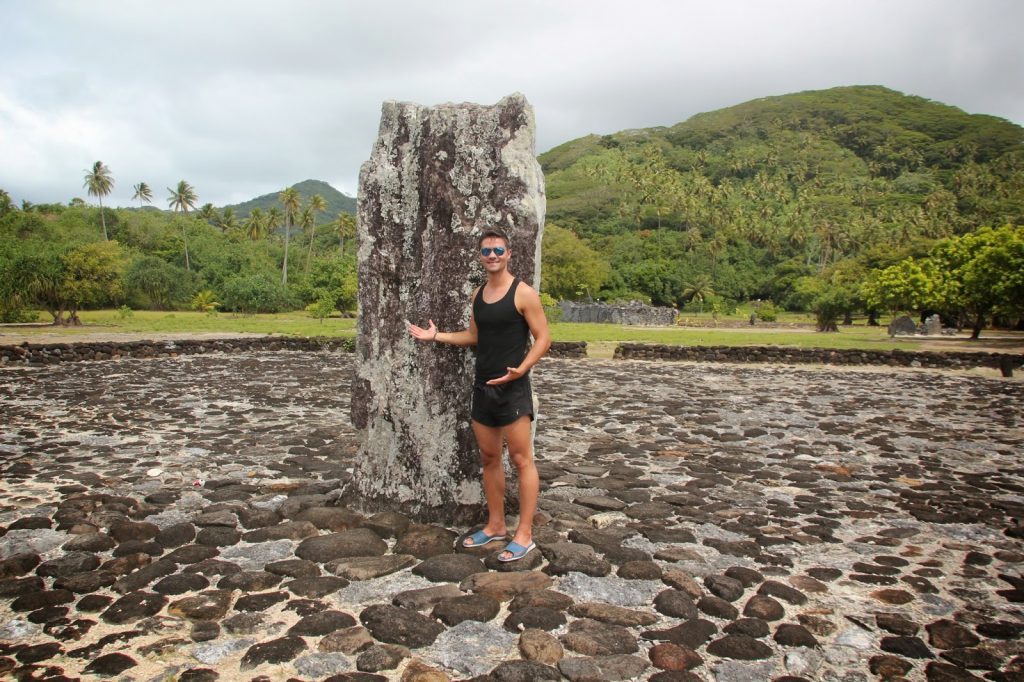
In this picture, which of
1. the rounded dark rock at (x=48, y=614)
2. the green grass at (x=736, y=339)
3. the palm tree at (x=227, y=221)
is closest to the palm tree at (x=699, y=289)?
the green grass at (x=736, y=339)

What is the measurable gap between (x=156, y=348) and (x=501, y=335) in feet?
59.6

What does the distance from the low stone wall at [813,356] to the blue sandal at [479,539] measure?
1745 cm

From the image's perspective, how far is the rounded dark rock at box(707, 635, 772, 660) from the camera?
320 centimetres

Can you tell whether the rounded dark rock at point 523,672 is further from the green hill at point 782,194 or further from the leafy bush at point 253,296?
the green hill at point 782,194

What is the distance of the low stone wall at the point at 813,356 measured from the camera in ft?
68.2

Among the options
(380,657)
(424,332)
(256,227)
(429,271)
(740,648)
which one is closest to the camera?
(380,657)

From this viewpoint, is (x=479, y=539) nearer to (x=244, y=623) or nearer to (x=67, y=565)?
(x=244, y=623)

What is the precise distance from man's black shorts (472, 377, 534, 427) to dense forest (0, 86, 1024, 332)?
3435cm

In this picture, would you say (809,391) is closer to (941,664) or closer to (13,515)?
(941,664)

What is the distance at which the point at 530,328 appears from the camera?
4.34 meters

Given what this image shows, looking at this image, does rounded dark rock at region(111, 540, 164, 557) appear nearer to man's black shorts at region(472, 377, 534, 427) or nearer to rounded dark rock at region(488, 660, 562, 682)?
man's black shorts at region(472, 377, 534, 427)

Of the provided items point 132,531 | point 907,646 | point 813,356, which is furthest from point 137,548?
point 813,356

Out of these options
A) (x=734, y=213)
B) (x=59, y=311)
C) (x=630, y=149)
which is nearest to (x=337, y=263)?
(x=59, y=311)

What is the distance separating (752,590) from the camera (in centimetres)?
398
